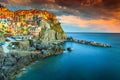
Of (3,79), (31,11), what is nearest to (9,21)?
(31,11)

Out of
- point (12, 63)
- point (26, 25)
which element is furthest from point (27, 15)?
point (12, 63)

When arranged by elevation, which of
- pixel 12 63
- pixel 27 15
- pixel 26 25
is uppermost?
pixel 27 15

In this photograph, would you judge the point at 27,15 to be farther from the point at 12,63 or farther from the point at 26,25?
the point at 12,63

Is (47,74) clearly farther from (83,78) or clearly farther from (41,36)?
(41,36)

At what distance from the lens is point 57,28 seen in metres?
31.7

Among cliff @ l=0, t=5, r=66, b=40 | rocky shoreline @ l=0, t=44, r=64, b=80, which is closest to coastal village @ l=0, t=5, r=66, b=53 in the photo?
cliff @ l=0, t=5, r=66, b=40

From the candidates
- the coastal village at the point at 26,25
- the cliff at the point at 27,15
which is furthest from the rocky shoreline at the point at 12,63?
the cliff at the point at 27,15

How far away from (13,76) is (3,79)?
52.2 inches

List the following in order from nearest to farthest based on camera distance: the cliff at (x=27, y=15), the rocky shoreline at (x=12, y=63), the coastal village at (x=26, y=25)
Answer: the rocky shoreline at (x=12, y=63), the coastal village at (x=26, y=25), the cliff at (x=27, y=15)

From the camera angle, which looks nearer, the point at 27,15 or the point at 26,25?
the point at 26,25

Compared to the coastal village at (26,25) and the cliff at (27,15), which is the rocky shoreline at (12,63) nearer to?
the coastal village at (26,25)

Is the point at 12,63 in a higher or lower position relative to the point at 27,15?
lower

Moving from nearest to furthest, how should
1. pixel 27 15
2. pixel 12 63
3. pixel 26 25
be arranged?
pixel 12 63 < pixel 26 25 < pixel 27 15

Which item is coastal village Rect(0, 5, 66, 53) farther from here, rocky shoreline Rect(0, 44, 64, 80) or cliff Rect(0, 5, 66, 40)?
rocky shoreline Rect(0, 44, 64, 80)
